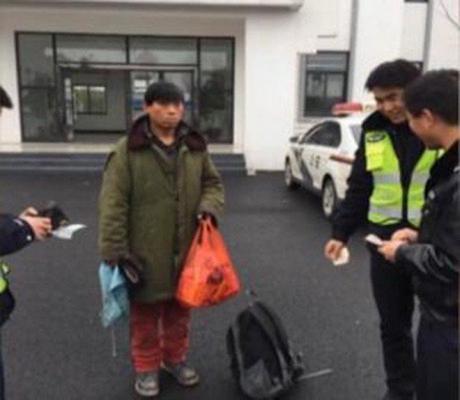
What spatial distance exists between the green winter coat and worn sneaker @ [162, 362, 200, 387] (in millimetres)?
581

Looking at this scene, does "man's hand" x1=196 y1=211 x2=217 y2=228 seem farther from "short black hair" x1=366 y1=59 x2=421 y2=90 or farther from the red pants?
"short black hair" x1=366 y1=59 x2=421 y2=90

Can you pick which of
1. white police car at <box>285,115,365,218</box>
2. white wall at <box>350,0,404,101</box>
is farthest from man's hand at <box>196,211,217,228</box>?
white wall at <box>350,0,404,101</box>

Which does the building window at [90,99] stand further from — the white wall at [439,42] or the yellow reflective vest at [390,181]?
the yellow reflective vest at [390,181]

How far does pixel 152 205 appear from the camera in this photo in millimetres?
3191

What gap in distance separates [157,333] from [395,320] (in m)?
1.35

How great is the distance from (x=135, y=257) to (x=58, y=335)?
1.42 metres

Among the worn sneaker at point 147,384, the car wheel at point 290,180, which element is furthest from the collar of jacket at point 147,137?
the car wheel at point 290,180

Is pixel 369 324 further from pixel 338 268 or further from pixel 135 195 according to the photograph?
pixel 135 195

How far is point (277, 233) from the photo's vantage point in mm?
7484

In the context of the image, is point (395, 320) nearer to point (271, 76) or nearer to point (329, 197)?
point (329, 197)

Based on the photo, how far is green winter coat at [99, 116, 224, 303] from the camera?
10.3ft

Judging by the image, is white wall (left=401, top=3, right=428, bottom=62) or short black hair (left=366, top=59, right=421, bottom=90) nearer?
short black hair (left=366, top=59, right=421, bottom=90)

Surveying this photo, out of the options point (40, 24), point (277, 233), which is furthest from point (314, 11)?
point (277, 233)

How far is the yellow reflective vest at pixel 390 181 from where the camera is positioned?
2779 millimetres
